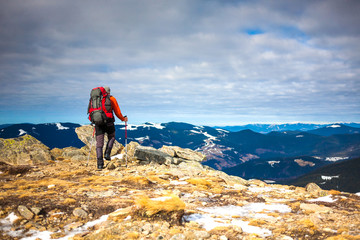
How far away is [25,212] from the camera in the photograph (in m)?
5.87

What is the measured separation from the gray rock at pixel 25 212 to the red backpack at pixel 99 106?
8187mm

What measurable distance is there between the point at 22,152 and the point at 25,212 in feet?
63.9

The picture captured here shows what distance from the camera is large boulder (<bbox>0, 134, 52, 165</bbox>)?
65.5ft

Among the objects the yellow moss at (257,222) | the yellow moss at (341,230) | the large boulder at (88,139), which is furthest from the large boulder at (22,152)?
the yellow moss at (341,230)

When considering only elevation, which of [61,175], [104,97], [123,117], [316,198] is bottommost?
[316,198]

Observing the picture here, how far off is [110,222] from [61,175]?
29.5 ft

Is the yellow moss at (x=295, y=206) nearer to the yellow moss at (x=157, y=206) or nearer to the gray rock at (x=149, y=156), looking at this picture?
the yellow moss at (x=157, y=206)

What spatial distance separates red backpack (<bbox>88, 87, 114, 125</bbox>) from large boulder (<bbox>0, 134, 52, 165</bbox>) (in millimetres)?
9479

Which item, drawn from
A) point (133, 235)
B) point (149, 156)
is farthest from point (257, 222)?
point (149, 156)

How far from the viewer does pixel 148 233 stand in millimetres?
5215

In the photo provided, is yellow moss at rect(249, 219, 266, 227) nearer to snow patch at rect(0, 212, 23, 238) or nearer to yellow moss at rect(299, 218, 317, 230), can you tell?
yellow moss at rect(299, 218, 317, 230)

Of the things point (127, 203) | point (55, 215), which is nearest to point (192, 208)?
point (127, 203)

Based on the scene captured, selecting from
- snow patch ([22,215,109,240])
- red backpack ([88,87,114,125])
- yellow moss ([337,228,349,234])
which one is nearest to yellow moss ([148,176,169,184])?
red backpack ([88,87,114,125])

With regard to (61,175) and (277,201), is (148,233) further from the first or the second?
(61,175)
